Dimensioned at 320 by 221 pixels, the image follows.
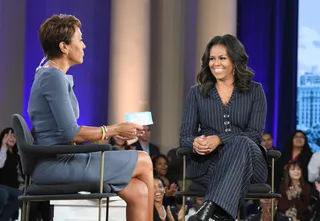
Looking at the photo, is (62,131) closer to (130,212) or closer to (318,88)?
(130,212)

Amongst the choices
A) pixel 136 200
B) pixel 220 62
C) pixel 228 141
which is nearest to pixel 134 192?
pixel 136 200

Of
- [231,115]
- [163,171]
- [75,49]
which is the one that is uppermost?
[75,49]

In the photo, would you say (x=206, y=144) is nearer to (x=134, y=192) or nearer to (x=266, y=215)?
(x=134, y=192)

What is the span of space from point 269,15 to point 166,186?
2976 millimetres

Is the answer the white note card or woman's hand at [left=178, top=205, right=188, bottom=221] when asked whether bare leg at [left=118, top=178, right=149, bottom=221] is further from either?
woman's hand at [left=178, top=205, right=188, bottom=221]

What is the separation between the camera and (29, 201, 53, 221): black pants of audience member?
6.58 meters

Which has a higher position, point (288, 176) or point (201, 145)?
point (201, 145)

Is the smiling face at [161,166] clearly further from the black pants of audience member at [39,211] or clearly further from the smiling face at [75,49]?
the smiling face at [75,49]

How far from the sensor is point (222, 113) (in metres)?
4.18

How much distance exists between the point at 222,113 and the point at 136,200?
937 mm

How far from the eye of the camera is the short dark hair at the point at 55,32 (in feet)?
11.6

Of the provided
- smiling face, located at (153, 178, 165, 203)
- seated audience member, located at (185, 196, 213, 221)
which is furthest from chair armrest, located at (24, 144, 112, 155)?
seated audience member, located at (185, 196, 213, 221)

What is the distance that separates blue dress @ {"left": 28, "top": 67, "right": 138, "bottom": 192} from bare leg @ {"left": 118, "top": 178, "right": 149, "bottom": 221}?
36 millimetres

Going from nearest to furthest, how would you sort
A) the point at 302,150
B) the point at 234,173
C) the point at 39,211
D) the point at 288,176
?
the point at 234,173 < the point at 39,211 < the point at 288,176 < the point at 302,150
